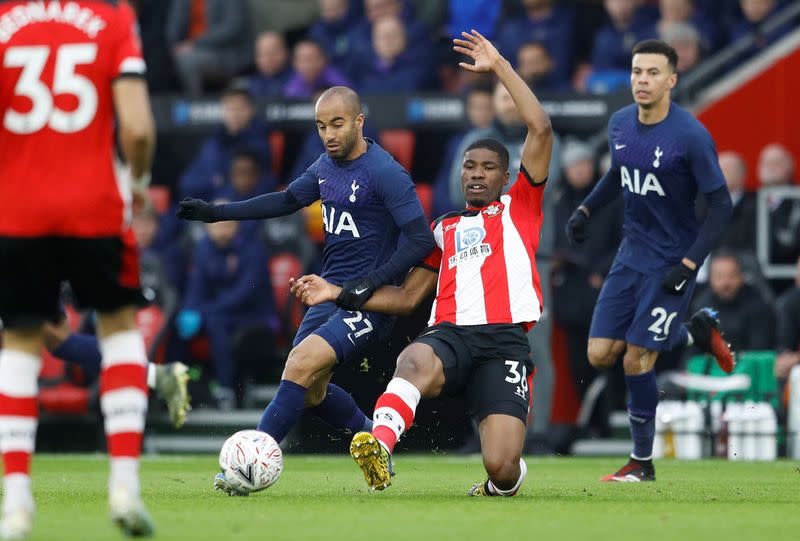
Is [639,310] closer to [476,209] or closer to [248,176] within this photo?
[476,209]

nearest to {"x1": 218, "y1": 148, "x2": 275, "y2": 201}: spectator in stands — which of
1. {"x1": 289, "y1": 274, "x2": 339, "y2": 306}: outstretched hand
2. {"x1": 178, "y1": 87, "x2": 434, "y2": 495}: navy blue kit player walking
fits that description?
{"x1": 178, "y1": 87, "x2": 434, "y2": 495}: navy blue kit player walking

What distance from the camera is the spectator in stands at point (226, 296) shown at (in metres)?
14.1

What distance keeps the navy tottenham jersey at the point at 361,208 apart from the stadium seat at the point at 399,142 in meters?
6.33

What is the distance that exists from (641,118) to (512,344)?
2243 millimetres

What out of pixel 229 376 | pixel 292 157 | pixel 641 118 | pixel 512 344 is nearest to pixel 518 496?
pixel 512 344

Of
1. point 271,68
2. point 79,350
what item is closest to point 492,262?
point 79,350

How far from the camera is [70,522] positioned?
6273 mm

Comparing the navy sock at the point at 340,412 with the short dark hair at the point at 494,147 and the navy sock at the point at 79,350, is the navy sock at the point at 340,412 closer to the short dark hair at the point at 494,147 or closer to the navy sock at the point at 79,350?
the short dark hair at the point at 494,147

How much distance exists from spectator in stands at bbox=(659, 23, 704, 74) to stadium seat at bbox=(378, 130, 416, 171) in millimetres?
2562

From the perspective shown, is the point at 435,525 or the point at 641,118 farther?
the point at 641,118

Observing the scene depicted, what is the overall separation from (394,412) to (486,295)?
3.20 feet

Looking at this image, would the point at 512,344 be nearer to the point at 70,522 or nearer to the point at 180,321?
the point at 70,522

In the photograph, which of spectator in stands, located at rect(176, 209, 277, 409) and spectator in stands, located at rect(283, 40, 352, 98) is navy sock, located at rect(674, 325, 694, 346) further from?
spectator in stands, located at rect(283, 40, 352, 98)

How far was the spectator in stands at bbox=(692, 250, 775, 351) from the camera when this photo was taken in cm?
1295
